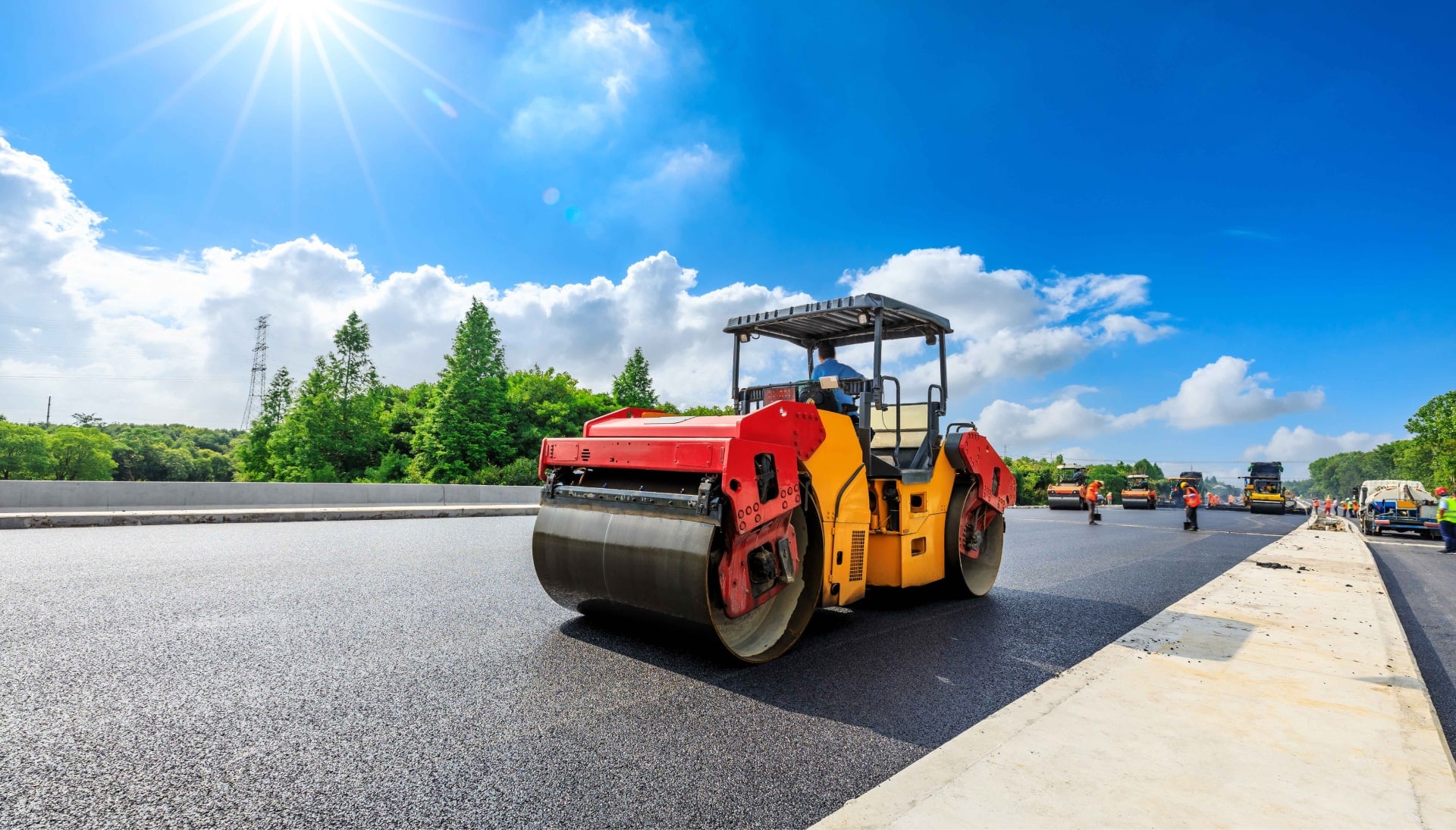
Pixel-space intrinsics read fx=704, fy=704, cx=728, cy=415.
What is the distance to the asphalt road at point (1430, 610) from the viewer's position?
174 inches

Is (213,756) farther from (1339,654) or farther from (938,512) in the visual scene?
(1339,654)

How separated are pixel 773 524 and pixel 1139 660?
7.70 feet

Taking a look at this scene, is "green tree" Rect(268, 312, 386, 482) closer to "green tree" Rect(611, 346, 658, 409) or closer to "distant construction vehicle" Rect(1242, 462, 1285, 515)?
"green tree" Rect(611, 346, 658, 409)

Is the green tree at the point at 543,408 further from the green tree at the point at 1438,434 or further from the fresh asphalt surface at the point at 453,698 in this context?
the green tree at the point at 1438,434

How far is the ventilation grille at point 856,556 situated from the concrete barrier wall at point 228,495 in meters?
13.8

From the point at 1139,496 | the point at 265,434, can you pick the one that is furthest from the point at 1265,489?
the point at 265,434

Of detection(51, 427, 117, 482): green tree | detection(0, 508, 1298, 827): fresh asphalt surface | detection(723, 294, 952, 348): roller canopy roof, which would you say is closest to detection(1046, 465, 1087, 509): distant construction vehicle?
detection(0, 508, 1298, 827): fresh asphalt surface

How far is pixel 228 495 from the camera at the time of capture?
14656mm

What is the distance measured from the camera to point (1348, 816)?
7.81ft

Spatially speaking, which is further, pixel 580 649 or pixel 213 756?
pixel 580 649

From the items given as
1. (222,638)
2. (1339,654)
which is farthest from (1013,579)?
(222,638)

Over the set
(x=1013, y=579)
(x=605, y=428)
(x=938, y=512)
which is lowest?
(x=1013, y=579)

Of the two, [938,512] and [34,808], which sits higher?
[938,512]

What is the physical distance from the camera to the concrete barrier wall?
12.7m
